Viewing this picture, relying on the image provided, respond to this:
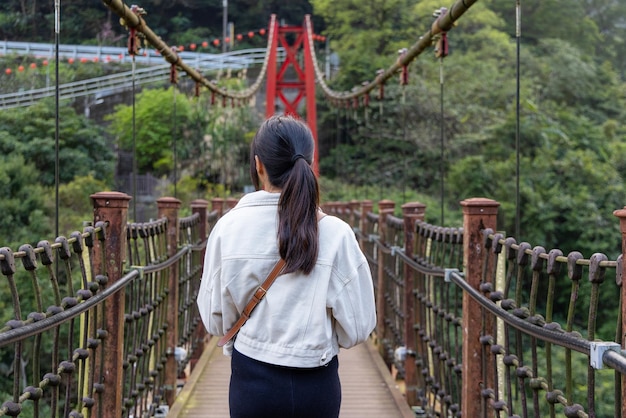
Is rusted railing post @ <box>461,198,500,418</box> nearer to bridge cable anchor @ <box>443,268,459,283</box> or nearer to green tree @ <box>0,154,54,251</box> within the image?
bridge cable anchor @ <box>443,268,459,283</box>

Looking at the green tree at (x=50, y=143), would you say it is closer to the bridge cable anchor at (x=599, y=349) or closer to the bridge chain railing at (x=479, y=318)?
the bridge chain railing at (x=479, y=318)

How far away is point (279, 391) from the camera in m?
1.31

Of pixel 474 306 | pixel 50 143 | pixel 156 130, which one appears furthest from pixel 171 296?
pixel 156 130

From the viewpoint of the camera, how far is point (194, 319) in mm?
4008

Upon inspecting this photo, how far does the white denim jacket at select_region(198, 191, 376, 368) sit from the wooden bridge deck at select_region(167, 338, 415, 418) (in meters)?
1.58

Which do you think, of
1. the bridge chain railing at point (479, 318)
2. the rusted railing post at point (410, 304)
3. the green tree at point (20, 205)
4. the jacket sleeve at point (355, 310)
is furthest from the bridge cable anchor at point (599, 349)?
the green tree at point (20, 205)

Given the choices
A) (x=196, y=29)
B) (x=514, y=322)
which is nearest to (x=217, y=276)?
(x=514, y=322)

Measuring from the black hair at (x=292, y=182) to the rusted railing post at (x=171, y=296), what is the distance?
171 cm

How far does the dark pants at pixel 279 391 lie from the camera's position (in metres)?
1.31

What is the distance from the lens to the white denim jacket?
1306 mm

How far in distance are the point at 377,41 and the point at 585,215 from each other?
7.86 m

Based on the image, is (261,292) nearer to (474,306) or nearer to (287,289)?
(287,289)

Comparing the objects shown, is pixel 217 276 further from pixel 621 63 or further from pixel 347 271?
pixel 621 63

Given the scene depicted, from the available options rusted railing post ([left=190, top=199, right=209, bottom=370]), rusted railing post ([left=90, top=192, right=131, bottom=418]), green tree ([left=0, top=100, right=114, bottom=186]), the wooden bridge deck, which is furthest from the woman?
green tree ([left=0, top=100, right=114, bottom=186])
